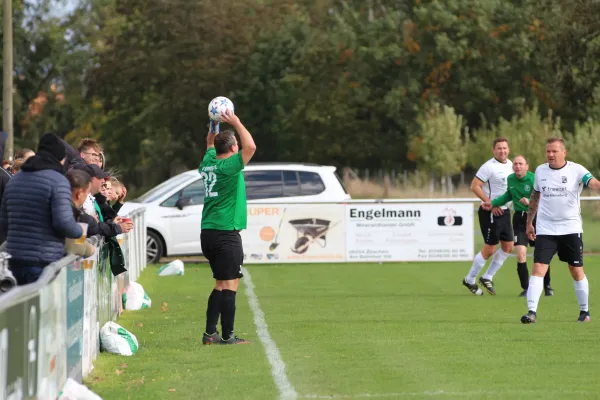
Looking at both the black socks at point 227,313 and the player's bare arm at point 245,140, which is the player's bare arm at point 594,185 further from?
the black socks at point 227,313

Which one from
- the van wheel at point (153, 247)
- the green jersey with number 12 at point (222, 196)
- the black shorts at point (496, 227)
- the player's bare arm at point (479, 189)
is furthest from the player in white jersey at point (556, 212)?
the van wheel at point (153, 247)

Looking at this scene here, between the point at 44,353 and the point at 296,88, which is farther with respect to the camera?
the point at 296,88

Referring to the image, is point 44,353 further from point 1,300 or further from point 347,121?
point 347,121

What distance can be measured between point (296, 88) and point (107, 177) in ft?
186

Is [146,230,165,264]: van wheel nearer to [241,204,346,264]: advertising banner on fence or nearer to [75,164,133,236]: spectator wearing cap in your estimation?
[241,204,346,264]: advertising banner on fence

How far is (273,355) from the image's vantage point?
10680mm

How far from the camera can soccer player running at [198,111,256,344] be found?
11.5 metres

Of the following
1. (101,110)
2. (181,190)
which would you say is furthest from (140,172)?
(181,190)

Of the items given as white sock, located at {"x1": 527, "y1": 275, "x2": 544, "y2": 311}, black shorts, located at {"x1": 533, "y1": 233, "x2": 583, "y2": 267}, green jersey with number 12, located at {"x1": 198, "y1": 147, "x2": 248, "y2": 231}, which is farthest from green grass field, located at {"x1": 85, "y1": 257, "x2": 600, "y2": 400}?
green jersey with number 12, located at {"x1": 198, "y1": 147, "x2": 248, "y2": 231}

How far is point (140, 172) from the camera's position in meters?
74.2

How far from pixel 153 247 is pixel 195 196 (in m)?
1.16

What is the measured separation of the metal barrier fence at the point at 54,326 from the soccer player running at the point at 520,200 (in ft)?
20.1

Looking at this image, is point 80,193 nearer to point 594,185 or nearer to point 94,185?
point 94,185

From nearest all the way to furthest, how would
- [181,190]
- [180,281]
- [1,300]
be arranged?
[1,300]
[180,281]
[181,190]
